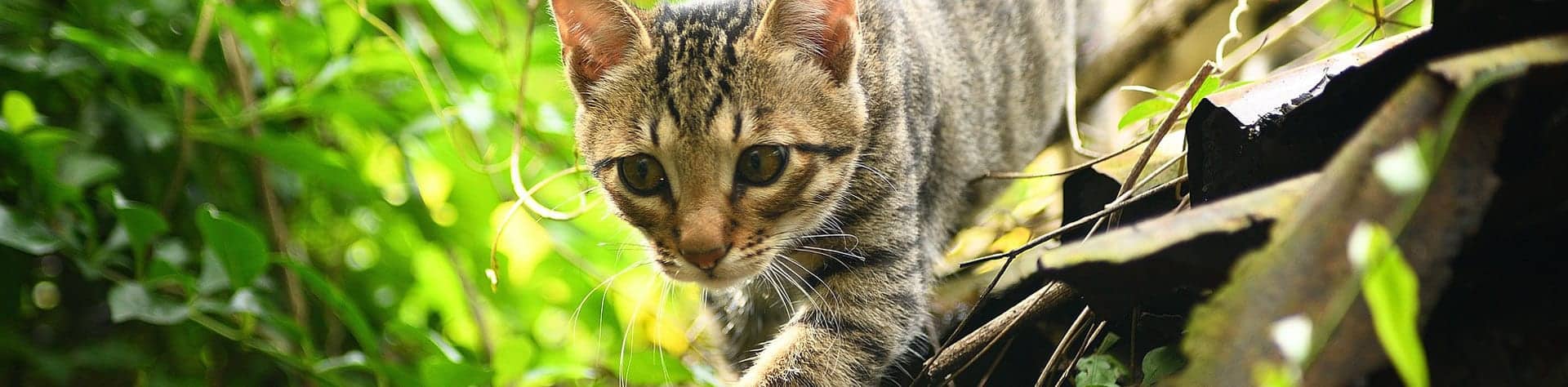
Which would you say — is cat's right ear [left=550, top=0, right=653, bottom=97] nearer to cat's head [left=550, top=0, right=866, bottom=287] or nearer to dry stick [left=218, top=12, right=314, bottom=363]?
cat's head [left=550, top=0, right=866, bottom=287]

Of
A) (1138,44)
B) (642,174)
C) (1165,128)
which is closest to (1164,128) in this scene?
(1165,128)

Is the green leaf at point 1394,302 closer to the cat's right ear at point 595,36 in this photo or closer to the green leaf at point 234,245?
the cat's right ear at point 595,36

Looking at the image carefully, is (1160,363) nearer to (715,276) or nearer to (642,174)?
(715,276)

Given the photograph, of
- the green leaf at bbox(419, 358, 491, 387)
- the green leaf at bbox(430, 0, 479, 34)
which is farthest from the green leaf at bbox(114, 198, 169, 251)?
the green leaf at bbox(430, 0, 479, 34)

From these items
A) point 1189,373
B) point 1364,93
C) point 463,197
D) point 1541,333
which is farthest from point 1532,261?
point 463,197

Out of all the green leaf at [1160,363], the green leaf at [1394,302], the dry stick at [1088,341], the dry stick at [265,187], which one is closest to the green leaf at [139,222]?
the dry stick at [265,187]
